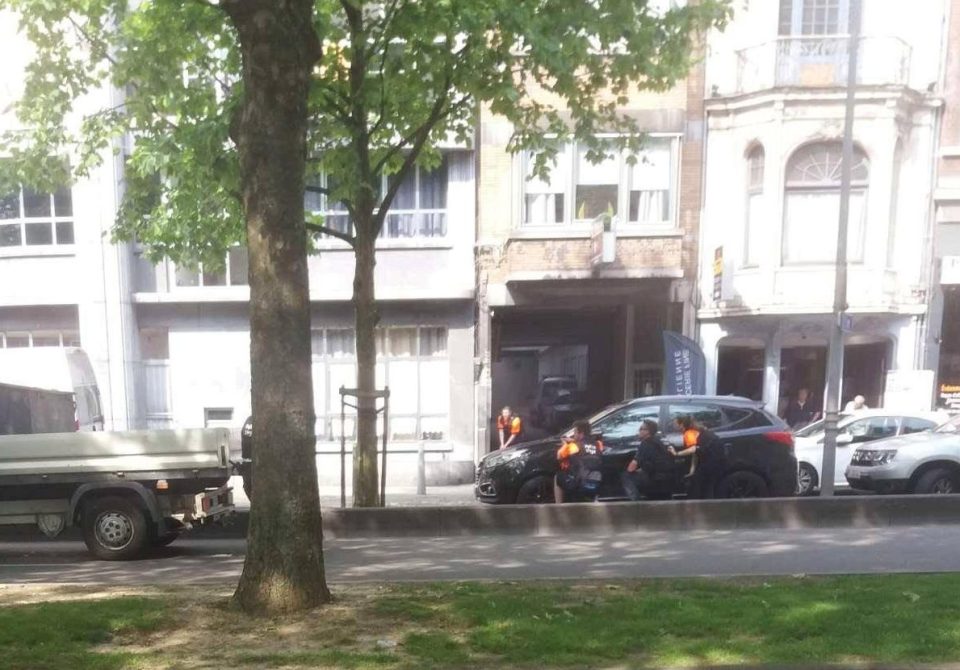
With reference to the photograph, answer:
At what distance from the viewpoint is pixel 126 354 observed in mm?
15602

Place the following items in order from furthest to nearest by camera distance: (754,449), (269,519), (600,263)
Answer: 1. (600,263)
2. (754,449)
3. (269,519)

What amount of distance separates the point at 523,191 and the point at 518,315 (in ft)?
12.6

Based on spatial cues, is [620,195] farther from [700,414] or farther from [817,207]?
[700,414]

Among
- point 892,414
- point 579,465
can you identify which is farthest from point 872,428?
point 579,465

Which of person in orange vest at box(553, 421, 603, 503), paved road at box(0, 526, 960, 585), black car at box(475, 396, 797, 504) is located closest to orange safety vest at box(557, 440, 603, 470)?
person in orange vest at box(553, 421, 603, 503)

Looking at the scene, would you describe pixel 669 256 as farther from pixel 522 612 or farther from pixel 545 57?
pixel 522 612

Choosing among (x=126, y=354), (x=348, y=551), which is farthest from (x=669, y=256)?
(x=126, y=354)

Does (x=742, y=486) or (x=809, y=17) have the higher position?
(x=809, y=17)

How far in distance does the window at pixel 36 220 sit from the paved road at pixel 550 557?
8.67 metres

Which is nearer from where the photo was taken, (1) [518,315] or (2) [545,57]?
(2) [545,57]

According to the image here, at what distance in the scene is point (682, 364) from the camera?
49.0 feet

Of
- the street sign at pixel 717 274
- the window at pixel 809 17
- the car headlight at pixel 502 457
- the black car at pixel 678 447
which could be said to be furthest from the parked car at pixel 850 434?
the window at pixel 809 17

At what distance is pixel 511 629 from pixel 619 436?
5882mm

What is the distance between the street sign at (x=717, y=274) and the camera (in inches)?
588
